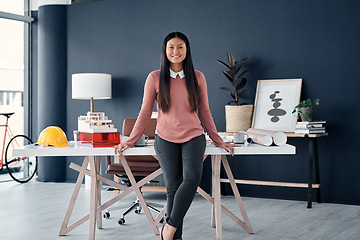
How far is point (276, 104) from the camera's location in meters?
5.06

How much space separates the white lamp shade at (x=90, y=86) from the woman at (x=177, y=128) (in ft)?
8.79

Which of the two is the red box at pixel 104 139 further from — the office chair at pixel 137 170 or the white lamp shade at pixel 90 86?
the white lamp shade at pixel 90 86

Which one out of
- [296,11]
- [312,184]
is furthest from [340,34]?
[312,184]

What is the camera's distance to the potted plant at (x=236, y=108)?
501 cm

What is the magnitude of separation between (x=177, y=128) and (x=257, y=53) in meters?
2.65

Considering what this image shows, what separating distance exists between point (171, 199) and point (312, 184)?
2441 millimetres

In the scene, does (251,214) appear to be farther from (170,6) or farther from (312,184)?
(170,6)

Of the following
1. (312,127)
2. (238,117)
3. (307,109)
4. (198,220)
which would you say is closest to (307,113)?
(307,109)

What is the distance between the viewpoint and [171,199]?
2.88 m

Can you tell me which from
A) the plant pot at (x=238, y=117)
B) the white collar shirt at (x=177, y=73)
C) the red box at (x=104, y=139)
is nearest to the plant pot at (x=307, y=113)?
the plant pot at (x=238, y=117)

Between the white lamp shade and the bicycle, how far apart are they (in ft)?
4.29

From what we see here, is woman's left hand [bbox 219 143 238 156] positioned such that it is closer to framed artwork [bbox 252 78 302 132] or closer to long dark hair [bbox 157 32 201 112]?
long dark hair [bbox 157 32 201 112]

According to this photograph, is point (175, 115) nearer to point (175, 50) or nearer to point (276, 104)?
point (175, 50)

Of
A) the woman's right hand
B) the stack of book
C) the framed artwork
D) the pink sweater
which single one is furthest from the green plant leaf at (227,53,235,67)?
the woman's right hand
